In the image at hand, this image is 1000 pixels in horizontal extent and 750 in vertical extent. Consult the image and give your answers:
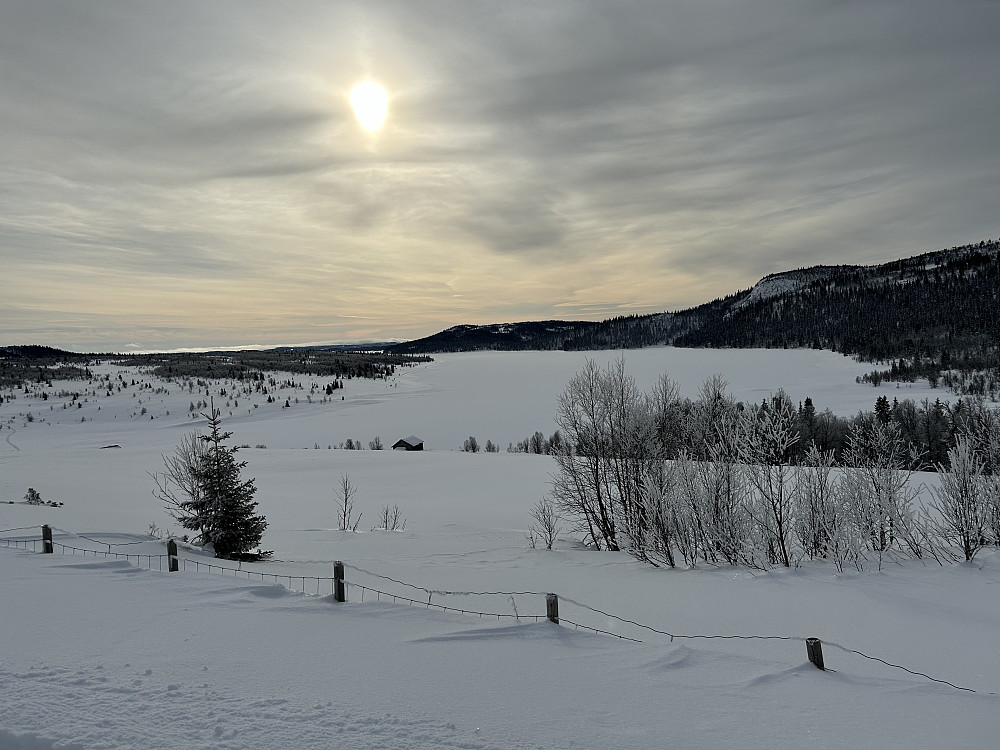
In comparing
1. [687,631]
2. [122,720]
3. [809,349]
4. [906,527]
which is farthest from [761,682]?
[809,349]

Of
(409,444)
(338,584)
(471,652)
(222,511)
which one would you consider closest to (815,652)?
(471,652)

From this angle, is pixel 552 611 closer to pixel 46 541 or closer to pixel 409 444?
pixel 46 541

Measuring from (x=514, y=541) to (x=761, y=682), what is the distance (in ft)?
58.5

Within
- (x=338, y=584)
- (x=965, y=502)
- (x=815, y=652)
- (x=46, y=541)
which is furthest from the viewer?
(x=965, y=502)

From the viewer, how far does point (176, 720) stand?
16.3 feet

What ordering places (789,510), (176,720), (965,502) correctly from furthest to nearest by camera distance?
1. (789,510)
2. (965,502)
3. (176,720)

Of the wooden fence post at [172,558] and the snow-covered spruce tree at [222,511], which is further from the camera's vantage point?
the snow-covered spruce tree at [222,511]

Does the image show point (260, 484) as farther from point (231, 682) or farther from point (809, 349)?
point (809, 349)

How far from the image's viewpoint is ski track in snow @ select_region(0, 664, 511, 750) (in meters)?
4.64

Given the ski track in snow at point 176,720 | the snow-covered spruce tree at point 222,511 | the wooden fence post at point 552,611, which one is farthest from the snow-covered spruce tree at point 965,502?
the snow-covered spruce tree at point 222,511

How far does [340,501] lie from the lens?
35562 mm

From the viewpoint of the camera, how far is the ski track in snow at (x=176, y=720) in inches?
183

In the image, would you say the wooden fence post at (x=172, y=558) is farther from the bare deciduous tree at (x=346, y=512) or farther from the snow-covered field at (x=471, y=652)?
the bare deciduous tree at (x=346, y=512)

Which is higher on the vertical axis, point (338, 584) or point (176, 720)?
point (176, 720)
